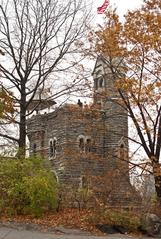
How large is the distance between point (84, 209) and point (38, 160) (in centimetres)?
322

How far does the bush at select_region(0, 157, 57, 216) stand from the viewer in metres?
20.0

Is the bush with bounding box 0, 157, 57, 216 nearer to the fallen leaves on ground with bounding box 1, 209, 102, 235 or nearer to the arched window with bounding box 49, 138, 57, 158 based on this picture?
the fallen leaves on ground with bounding box 1, 209, 102, 235

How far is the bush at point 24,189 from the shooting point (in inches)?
789

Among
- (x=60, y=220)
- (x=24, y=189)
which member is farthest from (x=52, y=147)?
(x=60, y=220)

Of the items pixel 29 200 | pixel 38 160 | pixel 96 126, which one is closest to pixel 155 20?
pixel 96 126

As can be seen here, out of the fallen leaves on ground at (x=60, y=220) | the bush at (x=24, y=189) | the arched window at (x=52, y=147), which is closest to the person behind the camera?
the fallen leaves on ground at (x=60, y=220)

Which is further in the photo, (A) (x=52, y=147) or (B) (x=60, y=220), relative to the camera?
(A) (x=52, y=147)

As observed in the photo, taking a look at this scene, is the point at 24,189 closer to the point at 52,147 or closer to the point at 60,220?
the point at 60,220

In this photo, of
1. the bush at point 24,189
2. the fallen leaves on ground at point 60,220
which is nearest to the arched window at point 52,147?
the bush at point 24,189

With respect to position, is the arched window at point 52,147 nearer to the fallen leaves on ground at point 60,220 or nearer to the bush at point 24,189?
the bush at point 24,189

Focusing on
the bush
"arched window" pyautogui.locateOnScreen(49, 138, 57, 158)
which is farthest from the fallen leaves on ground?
"arched window" pyautogui.locateOnScreen(49, 138, 57, 158)

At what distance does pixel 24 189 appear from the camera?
2020cm

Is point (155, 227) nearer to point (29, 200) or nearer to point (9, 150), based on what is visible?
point (29, 200)

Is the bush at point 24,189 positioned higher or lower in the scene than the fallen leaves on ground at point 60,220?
higher
